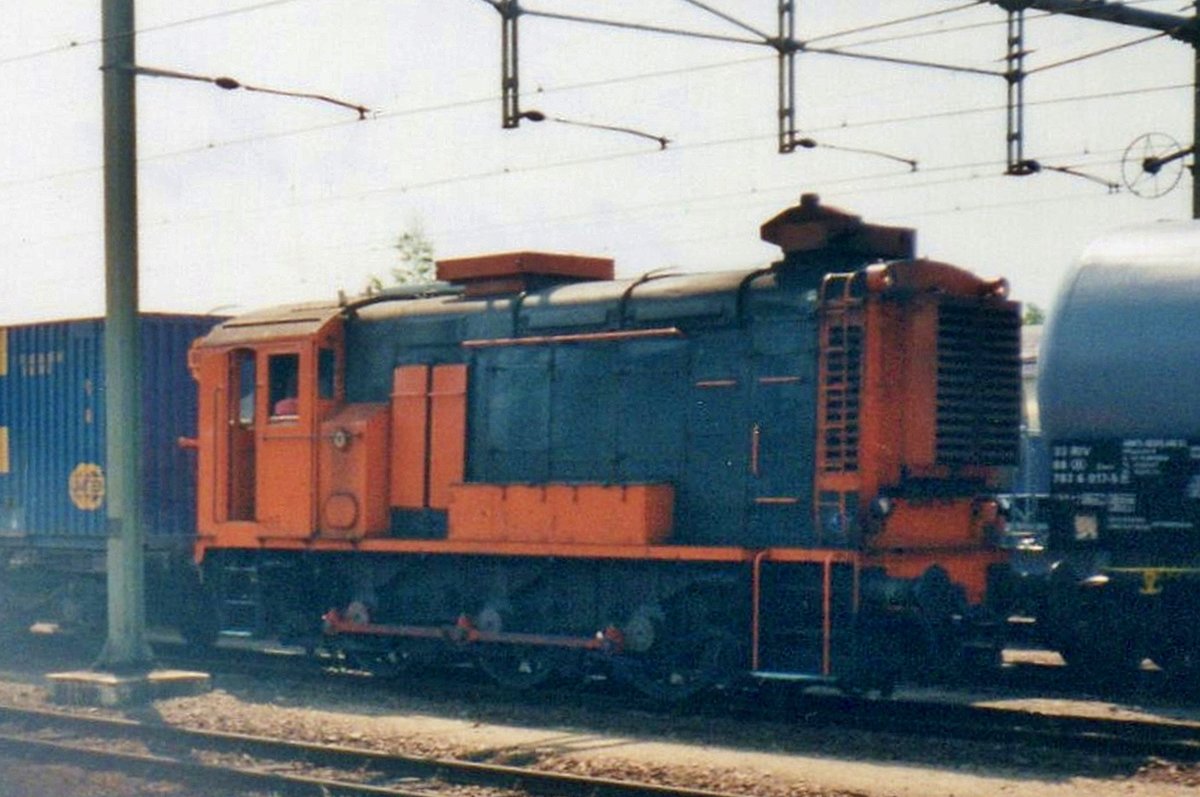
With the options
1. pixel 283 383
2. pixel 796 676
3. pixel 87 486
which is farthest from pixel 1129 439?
pixel 87 486

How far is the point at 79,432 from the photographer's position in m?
21.3

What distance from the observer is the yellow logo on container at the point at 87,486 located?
2089cm

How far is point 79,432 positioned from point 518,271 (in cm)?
708

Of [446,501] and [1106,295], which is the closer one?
[1106,295]

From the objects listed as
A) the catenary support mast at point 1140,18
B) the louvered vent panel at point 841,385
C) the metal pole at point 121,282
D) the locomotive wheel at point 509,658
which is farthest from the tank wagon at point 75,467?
the catenary support mast at point 1140,18

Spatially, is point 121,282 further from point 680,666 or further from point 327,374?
point 680,666

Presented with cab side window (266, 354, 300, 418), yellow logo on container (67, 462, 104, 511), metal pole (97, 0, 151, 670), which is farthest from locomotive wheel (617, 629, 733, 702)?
yellow logo on container (67, 462, 104, 511)

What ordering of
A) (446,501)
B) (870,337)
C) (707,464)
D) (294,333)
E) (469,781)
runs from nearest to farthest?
(469,781), (870,337), (707,464), (446,501), (294,333)

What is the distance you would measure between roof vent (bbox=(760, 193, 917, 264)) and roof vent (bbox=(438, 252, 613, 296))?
8.44ft

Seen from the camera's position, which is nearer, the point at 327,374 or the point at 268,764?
the point at 268,764

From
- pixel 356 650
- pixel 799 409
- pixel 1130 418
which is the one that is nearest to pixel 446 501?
pixel 356 650

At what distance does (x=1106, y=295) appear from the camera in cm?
1564

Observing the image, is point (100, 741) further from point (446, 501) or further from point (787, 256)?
point (787, 256)

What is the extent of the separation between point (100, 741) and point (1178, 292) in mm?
9736
